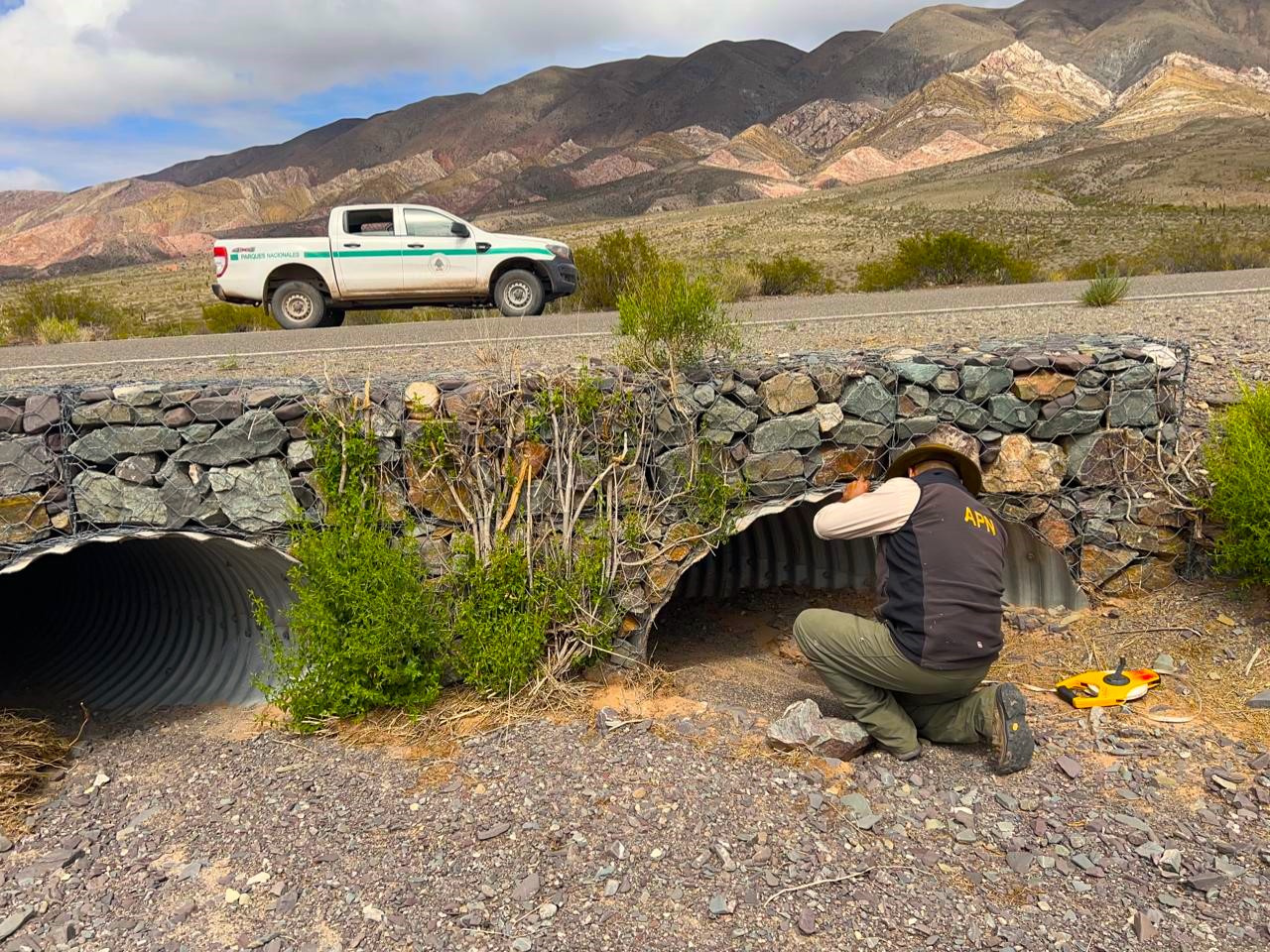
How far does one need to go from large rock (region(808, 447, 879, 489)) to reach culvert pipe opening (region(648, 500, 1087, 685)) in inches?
12.6

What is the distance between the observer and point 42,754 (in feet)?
15.9

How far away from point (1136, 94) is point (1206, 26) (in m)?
37.5

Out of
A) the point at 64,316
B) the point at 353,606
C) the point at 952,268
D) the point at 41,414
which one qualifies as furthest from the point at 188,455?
the point at 64,316

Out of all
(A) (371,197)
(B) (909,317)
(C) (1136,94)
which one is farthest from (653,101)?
(B) (909,317)

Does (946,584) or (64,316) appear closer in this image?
(946,584)

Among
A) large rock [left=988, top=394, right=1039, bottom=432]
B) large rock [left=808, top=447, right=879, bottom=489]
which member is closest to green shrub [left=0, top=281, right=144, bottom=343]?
large rock [left=808, top=447, right=879, bottom=489]

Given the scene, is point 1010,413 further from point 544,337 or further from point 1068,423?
point 544,337

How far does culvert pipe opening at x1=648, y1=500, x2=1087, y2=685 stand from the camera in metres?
5.94

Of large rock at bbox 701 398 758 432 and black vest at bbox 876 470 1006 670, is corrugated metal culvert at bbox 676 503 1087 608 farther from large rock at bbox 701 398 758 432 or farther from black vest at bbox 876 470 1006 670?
black vest at bbox 876 470 1006 670

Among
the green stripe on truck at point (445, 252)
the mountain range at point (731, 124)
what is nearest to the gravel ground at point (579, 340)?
the green stripe on truck at point (445, 252)

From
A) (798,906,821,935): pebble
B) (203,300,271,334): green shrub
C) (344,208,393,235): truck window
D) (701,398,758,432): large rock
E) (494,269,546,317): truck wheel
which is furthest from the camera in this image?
(203,300,271,334): green shrub

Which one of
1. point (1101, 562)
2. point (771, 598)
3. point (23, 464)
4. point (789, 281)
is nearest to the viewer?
point (23, 464)

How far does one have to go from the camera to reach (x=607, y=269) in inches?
583

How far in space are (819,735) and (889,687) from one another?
0.39m
